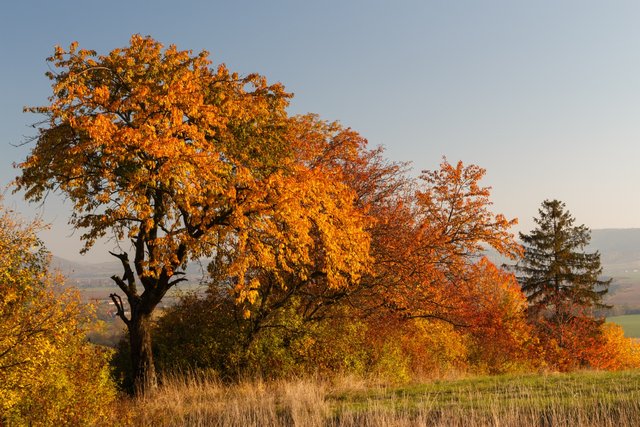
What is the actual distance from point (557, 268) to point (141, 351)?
33.2 m

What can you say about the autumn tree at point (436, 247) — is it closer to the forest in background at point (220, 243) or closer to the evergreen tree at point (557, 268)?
the forest in background at point (220, 243)

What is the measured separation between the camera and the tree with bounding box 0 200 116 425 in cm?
1057

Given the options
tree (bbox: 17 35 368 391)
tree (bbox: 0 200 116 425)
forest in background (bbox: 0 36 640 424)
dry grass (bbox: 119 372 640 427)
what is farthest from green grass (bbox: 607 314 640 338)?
tree (bbox: 0 200 116 425)

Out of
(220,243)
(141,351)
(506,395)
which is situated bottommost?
(506,395)

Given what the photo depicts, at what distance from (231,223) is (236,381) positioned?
816 cm

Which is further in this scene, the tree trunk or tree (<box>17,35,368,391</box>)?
the tree trunk

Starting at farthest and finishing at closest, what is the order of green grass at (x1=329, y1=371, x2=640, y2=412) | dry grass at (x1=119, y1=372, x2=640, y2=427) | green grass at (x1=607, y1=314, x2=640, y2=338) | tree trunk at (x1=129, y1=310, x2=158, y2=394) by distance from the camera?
green grass at (x1=607, y1=314, x2=640, y2=338), tree trunk at (x1=129, y1=310, x2=158, y2=394), green grass at (x1=329, y1=371, x2=640, y2=412), dry grass at (x1=119, y1=372, x2=640, y2=427)

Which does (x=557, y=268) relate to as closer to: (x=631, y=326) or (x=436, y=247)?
(x=436, y=247)

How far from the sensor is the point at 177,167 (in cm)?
1357

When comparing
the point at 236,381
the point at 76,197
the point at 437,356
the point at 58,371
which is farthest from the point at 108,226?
the point at 437,356

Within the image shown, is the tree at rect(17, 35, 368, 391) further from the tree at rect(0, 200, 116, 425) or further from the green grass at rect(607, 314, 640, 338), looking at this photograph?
the green grass at rect(607, 314, 640, 338)

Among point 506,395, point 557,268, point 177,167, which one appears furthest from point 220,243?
point 557,268

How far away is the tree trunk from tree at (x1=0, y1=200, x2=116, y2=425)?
16.8ft

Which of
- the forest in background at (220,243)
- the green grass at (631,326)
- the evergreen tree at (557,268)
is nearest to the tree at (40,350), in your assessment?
the forest in background at (220,243)
